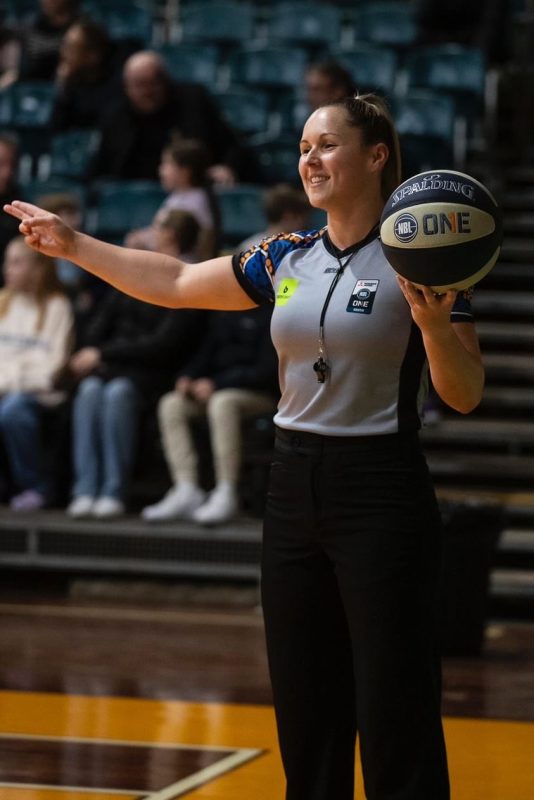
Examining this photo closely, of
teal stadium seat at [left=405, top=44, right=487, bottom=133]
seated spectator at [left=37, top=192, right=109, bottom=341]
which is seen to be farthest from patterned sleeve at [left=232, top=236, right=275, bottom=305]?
teal stadium seat at [left=405, top=44, right=487, bottom=133]

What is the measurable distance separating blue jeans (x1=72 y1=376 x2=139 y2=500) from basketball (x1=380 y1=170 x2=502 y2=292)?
525 centimetres

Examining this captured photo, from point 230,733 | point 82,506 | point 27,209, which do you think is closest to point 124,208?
point 82,506

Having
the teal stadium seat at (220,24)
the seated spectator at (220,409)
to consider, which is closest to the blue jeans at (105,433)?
the seated spectator at (220,409)

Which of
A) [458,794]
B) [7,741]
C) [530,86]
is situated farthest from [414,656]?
[530,86]

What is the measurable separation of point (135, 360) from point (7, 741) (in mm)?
3749

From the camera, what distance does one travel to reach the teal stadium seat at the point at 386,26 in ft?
40.9

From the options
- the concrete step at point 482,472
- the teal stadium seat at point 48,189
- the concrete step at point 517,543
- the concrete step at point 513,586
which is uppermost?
the teal stadium seat at point 48,189

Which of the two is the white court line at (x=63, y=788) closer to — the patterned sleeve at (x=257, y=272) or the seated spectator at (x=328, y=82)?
the patterned sleeve at (x=257, y=272)

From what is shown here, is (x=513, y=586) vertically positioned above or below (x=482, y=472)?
below

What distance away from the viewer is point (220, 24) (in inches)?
498

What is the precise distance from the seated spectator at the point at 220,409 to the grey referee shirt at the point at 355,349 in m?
4.75

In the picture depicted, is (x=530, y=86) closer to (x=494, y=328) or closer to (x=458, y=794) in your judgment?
(x=494, y=328)

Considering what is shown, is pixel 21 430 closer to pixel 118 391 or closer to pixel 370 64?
pixel 118 391

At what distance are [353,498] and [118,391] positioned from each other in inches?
204
